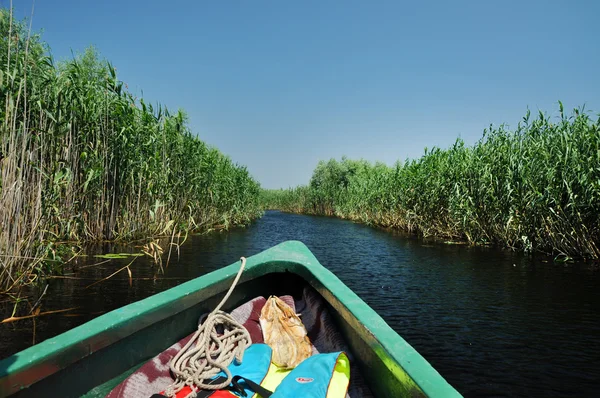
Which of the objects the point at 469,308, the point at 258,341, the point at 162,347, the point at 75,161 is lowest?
the point at 469,308

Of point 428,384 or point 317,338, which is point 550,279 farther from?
point 428,384

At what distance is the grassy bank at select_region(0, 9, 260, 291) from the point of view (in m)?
3.51

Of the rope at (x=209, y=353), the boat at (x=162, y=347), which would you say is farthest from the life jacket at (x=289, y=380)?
the boat at (x=162, y=347)

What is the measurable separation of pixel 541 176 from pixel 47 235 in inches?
326

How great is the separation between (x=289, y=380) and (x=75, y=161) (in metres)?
4.75

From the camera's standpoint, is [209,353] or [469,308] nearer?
[209,353]

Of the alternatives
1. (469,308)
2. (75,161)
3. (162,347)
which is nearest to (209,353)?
(162,347)

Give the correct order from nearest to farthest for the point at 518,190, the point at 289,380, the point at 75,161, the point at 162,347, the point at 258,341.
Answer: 1. the point at 289,380
2. the point at 162,347
3. the point at 258,341
4. the point at 75,161
5. the point at 518,190

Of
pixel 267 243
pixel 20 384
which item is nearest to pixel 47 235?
pixel 20 384

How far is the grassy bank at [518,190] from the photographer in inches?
260

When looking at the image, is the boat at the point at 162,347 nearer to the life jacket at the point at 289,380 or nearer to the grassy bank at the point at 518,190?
the life jacket at the point at 289,380

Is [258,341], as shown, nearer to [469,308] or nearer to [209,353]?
[209,353]

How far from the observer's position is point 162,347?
199cm

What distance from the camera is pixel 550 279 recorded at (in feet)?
19.1
